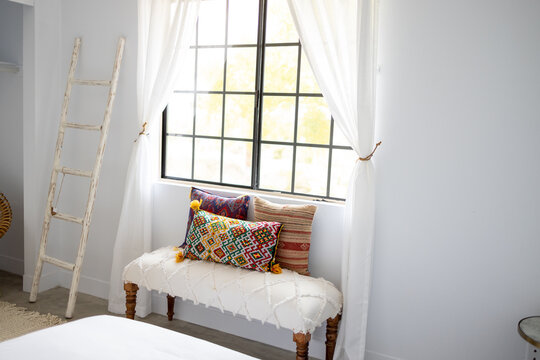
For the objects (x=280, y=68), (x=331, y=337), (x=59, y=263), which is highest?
(x=280, y=68)

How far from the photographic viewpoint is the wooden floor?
3.17 meters

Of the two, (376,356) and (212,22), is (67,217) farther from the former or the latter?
(376,356)

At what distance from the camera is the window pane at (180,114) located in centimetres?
372

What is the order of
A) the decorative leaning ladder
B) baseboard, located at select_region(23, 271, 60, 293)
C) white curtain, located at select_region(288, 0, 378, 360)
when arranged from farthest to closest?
baseboard, located at select_region(23, 271, 60, 293), the decorative leaning ladder, white curtain, located at select_region(288, 0, 378, 360)

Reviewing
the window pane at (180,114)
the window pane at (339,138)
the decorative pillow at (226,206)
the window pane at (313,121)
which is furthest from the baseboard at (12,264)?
the window pane at (339,138)

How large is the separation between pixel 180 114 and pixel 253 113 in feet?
2.25

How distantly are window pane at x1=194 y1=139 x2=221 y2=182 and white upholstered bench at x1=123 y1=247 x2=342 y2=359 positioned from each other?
78 cm

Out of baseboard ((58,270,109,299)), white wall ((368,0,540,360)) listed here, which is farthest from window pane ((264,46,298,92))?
baseboard ((58,270,109,299))

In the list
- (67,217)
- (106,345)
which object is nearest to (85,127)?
(67,217)

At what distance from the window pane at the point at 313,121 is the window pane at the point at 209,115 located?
0.68 m

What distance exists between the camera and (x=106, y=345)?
1.74m

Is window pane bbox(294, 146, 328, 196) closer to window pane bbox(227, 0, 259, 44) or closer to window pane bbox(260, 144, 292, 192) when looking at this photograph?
window pane bbox(260, 144, 292, 192)

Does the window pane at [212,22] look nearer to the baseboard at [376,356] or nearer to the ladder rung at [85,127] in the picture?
the ladder rung at [85,127]

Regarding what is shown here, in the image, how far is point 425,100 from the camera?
2752mm
